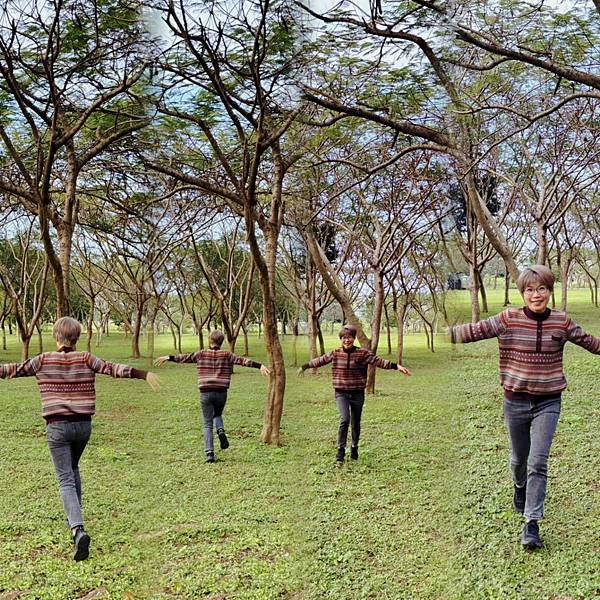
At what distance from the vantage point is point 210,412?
565 centimetres

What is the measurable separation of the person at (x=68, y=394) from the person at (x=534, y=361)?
1877 mm

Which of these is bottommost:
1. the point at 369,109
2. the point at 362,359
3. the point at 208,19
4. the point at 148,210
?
the point at 362,359

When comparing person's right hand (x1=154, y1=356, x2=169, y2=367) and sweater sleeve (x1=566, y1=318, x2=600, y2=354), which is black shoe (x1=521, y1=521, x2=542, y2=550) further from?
person's right hand (x1=154, y1=356, x2=169, y2=367)

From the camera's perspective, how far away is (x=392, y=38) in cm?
332

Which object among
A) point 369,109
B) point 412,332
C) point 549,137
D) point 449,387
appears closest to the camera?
point 369,109

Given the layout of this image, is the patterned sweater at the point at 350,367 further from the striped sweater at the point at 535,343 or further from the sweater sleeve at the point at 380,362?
the striped sweater at the point at 535,343

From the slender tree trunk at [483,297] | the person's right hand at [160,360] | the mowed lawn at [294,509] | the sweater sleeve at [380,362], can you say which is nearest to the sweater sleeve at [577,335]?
the mowed lawn at [294,509]

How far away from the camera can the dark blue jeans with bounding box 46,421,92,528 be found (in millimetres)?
3449

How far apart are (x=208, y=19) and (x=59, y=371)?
85.6 inches

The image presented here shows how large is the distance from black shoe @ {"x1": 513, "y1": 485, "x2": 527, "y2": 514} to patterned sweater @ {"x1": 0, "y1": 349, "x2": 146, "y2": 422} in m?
2.41

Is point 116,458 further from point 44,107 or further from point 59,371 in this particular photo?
point 44,107

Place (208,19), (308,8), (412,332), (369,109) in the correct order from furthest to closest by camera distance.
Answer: (412,332) < (369,109) < (208,19) < (308,8)

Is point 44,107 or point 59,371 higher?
point 44,107

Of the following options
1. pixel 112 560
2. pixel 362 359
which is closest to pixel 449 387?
pixel 362 359
